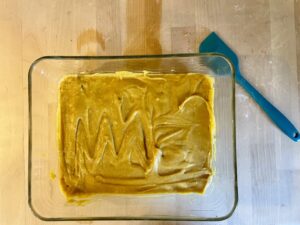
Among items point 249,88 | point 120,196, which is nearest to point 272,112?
point 249,88

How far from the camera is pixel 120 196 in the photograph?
105 centimetres

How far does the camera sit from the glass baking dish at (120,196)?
1025 mm

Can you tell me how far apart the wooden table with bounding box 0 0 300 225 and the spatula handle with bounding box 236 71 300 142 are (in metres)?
0.02

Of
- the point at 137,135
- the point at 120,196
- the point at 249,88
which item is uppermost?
the point at 249,88

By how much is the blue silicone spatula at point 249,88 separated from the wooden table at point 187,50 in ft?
0.07

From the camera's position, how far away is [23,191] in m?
1.12

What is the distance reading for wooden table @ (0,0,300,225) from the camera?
1.09 metres

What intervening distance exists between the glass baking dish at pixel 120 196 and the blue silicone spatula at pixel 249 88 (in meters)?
0.06

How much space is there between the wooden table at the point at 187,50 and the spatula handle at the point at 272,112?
20mm

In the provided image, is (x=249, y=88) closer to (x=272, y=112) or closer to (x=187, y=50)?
(x=272, y=112)

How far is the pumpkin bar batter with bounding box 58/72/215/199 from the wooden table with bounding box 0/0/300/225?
115mm

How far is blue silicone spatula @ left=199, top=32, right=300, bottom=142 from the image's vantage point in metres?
1.07

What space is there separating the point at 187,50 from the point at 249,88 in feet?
0.63

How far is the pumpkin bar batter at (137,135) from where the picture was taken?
1.03 m
